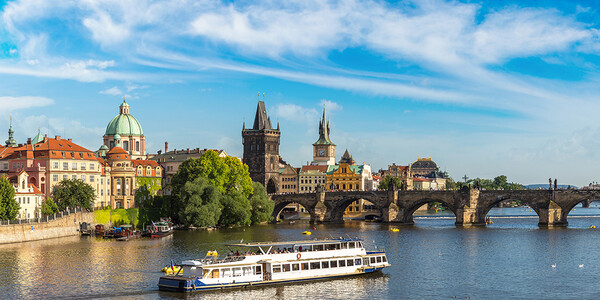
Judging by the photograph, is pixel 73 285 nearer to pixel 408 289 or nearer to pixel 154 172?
pixel 408 289

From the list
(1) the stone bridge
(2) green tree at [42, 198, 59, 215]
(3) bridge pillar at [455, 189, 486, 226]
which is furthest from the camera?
(3) bridge pillar at [455, 189, 486, 226]

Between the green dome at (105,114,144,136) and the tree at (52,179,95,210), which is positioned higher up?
the green dome at (105,114,144,136)

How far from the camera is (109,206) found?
140875mm

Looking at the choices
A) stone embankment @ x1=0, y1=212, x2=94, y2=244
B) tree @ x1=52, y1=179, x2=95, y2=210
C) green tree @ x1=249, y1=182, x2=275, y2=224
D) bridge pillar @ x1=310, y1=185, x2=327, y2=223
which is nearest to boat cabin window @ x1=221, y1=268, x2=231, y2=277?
stone embankment @ x1=0, y1=212, x2=94, y2=244

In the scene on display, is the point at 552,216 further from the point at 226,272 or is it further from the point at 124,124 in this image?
the point at 124,124

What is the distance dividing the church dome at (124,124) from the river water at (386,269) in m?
76.1

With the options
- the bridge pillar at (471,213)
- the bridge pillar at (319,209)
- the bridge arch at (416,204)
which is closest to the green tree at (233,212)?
the bridge pillar at (319,209)

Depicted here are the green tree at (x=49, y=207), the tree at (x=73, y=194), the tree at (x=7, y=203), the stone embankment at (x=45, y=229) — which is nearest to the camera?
the stone embankment at (x=45, y=229)

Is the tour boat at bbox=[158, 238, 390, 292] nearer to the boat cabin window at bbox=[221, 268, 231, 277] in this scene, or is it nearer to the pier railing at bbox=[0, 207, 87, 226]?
the boat cabin window at bbox=[221, 268, 231, 277]

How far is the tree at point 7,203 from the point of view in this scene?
10681 centimetres

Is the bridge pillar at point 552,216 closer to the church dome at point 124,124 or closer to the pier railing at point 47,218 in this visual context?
the pier railing at point 47,218

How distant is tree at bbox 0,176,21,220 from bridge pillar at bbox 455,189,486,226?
85.2 metres

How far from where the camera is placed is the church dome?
638 feet

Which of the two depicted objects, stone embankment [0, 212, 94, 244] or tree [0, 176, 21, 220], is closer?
stone embankment [0, 212, 94, 244]
